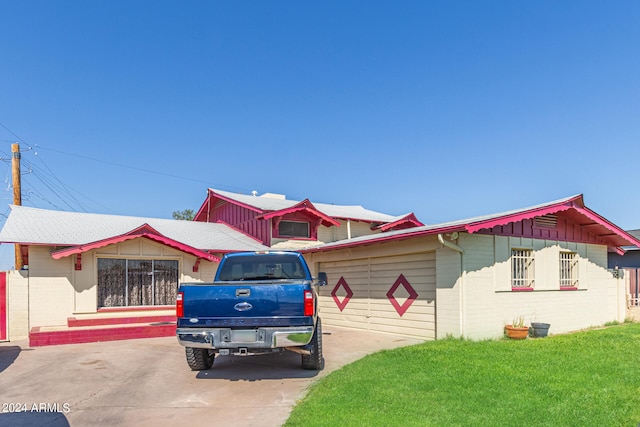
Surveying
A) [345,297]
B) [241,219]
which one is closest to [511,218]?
[345,297]

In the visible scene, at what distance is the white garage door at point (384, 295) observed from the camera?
12125 mm

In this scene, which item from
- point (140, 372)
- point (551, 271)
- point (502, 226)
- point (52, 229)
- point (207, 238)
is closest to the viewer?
point (140, 372)

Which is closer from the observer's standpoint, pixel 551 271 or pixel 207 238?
pixel 551 271

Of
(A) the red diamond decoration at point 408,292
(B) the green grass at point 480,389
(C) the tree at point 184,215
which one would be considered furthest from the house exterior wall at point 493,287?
(C) the tree at point 184,215

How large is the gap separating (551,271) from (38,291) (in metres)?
15.2

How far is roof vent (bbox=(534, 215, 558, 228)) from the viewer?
13.3 metres

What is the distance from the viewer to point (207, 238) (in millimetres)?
18562

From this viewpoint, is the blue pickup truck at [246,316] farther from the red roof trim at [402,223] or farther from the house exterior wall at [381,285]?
the red roof trim at [402,223]

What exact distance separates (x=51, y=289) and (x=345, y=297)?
9.08 metres

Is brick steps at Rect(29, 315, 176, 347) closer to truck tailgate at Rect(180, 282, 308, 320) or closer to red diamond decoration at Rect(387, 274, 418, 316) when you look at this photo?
red diamond decoration at Rect(387, 274, 418, 316)

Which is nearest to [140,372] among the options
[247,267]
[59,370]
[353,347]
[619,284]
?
[59,370]

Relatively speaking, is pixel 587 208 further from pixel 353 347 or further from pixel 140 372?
pixel 140 372

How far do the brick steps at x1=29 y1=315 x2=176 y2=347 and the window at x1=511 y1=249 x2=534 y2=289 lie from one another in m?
9.91

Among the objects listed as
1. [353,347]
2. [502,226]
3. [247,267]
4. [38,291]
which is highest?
[502,226]
